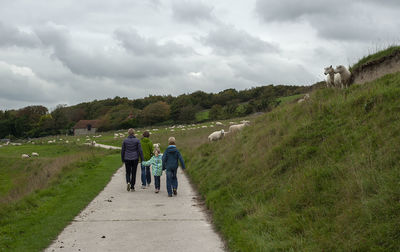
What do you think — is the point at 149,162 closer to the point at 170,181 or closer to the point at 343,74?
the point at 170,181

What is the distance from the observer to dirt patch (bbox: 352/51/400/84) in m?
13.9

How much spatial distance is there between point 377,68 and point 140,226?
36.7ft

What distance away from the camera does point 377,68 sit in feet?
48.5

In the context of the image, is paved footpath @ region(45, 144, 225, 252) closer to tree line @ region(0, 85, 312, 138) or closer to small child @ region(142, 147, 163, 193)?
small child @ region(142, 147, 163, 193)

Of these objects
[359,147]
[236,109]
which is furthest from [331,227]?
[236,109]

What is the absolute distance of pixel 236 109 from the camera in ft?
258

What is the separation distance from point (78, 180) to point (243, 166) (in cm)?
785

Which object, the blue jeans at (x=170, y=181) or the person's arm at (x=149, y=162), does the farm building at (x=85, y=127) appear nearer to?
the person's arm at (x=149, y=162)

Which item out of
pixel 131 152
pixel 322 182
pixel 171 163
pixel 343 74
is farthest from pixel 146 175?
pixel 322 182

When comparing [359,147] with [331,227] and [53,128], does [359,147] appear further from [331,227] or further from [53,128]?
[53,128]

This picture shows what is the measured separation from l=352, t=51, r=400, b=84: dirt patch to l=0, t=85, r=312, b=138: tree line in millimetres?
49435

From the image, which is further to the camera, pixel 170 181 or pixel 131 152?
pixel 131 152

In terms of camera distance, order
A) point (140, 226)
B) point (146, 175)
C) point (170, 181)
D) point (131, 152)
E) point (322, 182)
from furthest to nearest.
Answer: point (146, 175) → point (131, 152) → point (170, 181) → point (140, 226) → point (322, 182)

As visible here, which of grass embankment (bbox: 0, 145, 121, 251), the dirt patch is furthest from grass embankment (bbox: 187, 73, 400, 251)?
grass embankment (bbox: 0, 145, 121, 251)
